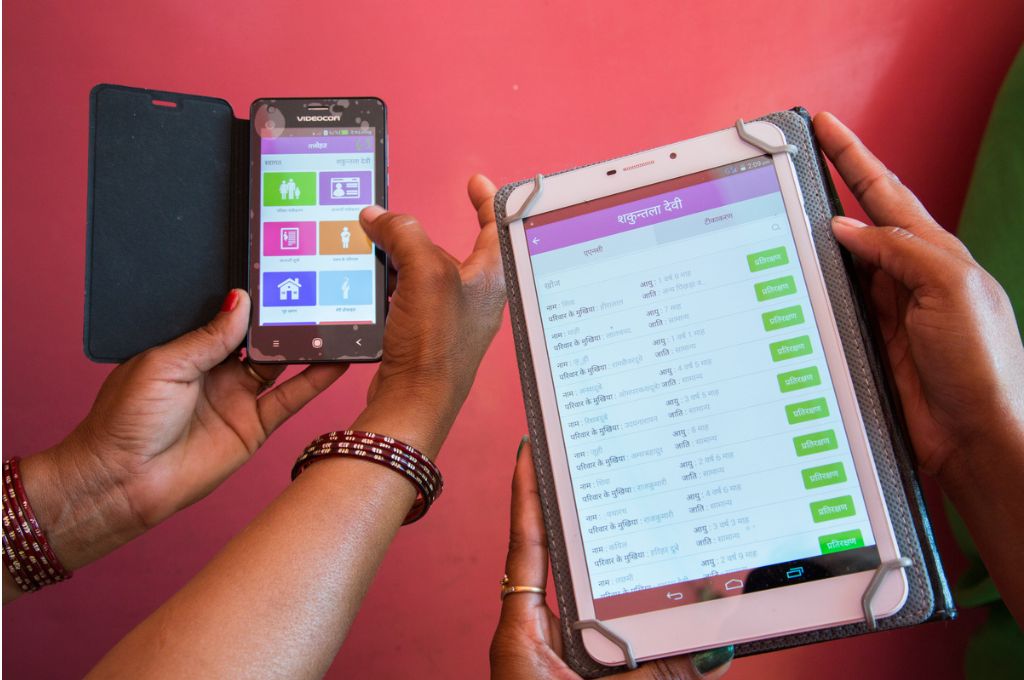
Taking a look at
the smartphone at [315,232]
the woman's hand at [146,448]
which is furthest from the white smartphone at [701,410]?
the woman's hand at [146,448]

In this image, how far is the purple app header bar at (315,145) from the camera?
725 mm

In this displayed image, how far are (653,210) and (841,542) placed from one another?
0.85ft

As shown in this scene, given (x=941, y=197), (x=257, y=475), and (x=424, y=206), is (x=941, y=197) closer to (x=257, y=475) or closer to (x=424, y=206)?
(x=424, y=206)

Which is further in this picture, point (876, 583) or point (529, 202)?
point (529, 202)

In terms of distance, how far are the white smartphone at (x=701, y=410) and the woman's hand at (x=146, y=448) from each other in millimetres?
310

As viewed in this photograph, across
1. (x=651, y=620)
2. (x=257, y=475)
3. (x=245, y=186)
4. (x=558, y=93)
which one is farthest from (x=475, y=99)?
(x=651, y=620)

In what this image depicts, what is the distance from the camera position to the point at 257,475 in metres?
0.91

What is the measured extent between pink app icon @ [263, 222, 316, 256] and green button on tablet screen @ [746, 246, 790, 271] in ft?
1.31

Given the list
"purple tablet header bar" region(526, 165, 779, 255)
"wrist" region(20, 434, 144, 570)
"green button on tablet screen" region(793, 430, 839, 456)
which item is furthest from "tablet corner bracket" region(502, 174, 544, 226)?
"wrist" region(20, 434, 144, 570)

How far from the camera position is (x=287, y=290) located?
0.71 m

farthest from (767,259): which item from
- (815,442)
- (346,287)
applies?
(346,287)

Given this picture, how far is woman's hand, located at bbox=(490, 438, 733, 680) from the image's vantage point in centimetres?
51

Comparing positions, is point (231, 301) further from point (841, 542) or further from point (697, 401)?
point (841, 542)

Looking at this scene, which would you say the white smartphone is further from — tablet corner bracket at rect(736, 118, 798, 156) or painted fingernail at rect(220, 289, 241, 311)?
painted fingernail at rect(220, 289, 241, 311)
